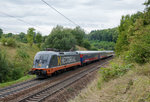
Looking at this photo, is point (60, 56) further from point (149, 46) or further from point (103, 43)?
point (103, 43)

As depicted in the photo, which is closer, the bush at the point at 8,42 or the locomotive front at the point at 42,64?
the locomotive front at the point at 42,64

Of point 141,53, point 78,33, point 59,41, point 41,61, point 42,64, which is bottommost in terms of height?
point 42,64

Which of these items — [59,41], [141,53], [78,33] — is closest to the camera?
[141,53]

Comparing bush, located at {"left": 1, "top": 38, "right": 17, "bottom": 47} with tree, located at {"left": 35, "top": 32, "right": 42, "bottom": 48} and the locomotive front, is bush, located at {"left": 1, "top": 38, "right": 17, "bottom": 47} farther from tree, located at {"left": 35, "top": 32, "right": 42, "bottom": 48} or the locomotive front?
the locomotive front

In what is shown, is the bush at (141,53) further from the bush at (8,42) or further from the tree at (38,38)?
the tree at (38,38)

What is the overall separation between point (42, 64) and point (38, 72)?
88 cm

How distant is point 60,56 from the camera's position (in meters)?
16.2

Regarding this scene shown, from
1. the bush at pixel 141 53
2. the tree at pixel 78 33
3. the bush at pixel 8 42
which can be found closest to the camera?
the bush at pixel 141 53

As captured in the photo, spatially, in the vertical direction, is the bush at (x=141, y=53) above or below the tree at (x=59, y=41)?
below

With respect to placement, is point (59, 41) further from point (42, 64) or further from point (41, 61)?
point (42, 64)

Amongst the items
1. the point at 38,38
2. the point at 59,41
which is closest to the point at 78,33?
the point at 38,38

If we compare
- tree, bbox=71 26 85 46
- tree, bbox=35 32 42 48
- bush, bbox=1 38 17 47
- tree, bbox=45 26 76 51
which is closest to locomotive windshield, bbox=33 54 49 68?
bush, bbox=1 38 17 47

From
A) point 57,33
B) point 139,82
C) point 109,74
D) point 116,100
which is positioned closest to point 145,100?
point 116,100

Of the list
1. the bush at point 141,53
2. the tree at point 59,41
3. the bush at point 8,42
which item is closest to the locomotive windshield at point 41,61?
the bush at point 141,53
